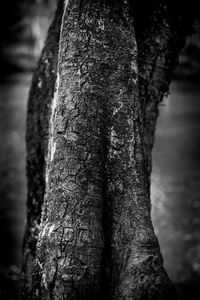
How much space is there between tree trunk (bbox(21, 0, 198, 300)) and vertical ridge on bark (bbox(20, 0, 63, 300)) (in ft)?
2.05

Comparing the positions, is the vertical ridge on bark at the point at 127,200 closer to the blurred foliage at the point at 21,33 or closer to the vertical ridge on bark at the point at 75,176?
the vertical ridge on bark at the point at 75,176

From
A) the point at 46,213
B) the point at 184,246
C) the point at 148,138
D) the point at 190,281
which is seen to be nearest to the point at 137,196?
the point at 46,213

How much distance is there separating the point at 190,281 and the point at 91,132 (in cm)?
417

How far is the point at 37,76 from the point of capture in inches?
102

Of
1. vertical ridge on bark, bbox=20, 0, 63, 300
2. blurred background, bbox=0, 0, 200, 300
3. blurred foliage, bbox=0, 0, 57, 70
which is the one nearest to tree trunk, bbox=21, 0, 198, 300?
vertical ridge on bark, bbox=20, 0, 63, 300

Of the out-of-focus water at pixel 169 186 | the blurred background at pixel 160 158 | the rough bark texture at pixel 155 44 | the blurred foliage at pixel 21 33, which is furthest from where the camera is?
the blurred foliage at pixel 21 33

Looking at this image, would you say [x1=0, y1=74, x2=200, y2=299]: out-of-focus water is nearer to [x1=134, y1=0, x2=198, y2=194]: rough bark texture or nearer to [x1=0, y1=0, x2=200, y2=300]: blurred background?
[x1=0, y1=0, x2=200, y2=300]: blurred background

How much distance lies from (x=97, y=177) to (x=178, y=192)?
23.9ft

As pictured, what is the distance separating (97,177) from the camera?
66.0 inches

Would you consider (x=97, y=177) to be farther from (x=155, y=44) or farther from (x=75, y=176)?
(x=155, y=44)

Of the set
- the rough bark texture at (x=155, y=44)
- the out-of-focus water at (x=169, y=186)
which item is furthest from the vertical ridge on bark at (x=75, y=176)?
the out-of-focus water at (x=169, y=186)

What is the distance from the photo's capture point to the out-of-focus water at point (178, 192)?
18.4 feet

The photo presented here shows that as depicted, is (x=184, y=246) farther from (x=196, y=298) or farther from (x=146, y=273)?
(x=146, y=273)

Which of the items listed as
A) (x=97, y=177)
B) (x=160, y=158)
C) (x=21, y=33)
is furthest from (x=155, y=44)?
(x=21, y=33)
